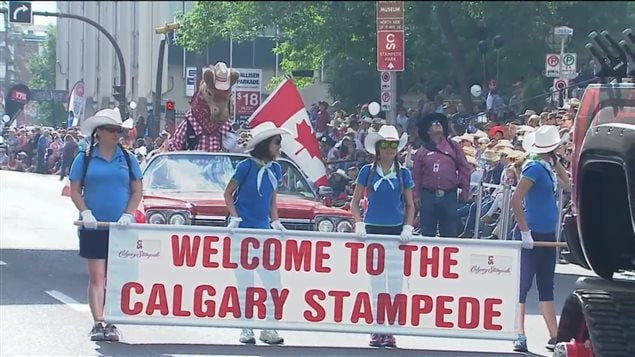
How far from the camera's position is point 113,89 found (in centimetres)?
284

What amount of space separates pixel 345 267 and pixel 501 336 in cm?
124

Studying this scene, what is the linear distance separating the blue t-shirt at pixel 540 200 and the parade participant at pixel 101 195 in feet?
9.57

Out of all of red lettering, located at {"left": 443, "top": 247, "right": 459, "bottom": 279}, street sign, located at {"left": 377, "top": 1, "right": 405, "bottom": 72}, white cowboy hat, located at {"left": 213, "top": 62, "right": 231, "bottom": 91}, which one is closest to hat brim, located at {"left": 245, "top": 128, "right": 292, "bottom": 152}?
white cowboy hat, located at {"left": 213, "top": 62, "right": 231, "bottom": 91}

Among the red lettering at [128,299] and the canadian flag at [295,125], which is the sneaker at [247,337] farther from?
the canadian flag at [295,125]

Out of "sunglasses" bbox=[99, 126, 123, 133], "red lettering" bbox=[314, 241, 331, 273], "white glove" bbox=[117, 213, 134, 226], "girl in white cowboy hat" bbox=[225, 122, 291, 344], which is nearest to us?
"sunglasses" bbox=[99, 126, 123, 133]

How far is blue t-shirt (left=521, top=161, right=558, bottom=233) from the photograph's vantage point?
823cm

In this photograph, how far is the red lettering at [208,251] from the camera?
8.12 metres

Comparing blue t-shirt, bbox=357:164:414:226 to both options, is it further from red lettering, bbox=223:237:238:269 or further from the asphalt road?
red lettering, bbox=223:237:238:269

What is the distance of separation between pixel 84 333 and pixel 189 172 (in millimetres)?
2890

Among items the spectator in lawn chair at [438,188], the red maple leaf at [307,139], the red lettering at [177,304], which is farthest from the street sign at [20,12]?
the spectator in lawn chair at [438,188]

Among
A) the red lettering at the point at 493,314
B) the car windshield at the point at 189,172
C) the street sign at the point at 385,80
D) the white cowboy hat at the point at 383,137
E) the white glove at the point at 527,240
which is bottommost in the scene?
the red lettering at the point at 493,314

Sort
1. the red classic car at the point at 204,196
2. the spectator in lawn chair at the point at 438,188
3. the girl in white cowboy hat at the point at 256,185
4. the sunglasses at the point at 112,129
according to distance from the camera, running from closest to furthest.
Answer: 1. the sunglasses at the point at 112,129
2. the girl in white cowboy hat at the point at 256,185
3. the red classic car at the point at 204,196
4. the spectator in lawn chair at the point at 438,188

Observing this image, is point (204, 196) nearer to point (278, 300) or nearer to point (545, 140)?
point (278, 300)

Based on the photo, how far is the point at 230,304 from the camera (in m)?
8.17
